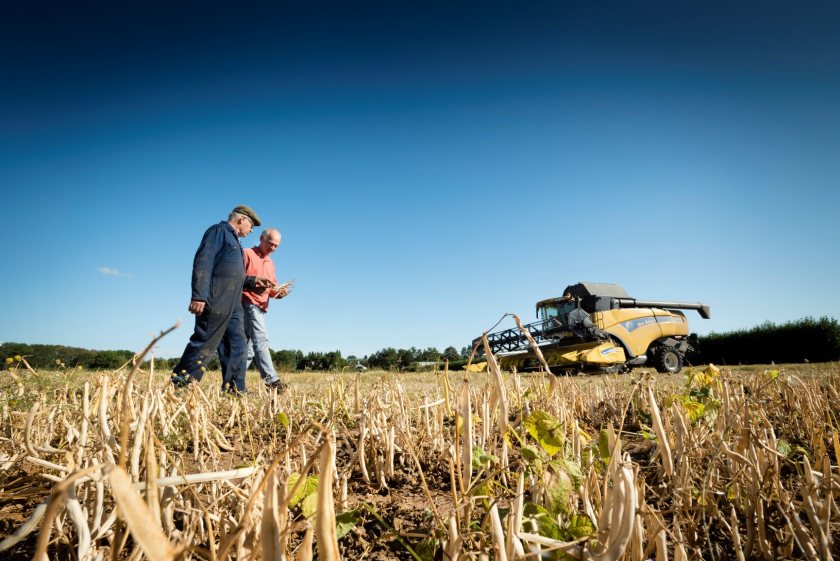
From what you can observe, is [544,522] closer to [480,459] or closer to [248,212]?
[480,459]

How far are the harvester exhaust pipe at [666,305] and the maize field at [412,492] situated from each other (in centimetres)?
1105

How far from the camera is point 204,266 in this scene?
434 cm

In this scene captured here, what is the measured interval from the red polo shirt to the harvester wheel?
36.6 feet

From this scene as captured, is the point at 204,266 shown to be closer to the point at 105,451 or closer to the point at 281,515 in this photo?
the point at 105,451

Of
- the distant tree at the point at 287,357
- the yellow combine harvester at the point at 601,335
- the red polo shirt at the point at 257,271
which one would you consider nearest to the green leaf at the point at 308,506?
the red polo shirt at the point at 257,271

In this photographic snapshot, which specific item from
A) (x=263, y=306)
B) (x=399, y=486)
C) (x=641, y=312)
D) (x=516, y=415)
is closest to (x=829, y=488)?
(x=399, y=486)

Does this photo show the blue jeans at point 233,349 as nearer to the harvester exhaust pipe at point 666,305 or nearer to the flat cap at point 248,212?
the flat cap at point 248,212

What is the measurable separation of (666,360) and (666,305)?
93.3 inches

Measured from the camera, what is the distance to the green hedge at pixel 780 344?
23.2 metres

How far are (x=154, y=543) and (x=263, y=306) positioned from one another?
5308 mm

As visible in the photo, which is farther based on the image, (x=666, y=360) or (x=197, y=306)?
(x=666, y=360)

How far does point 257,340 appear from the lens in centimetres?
527

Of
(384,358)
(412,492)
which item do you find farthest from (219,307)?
(384,358)

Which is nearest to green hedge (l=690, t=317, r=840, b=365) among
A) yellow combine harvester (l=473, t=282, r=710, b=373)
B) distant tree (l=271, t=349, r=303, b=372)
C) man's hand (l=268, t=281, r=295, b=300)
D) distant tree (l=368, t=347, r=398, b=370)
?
yellow combine harvester (l=473, t=282, r=710, b=373)
